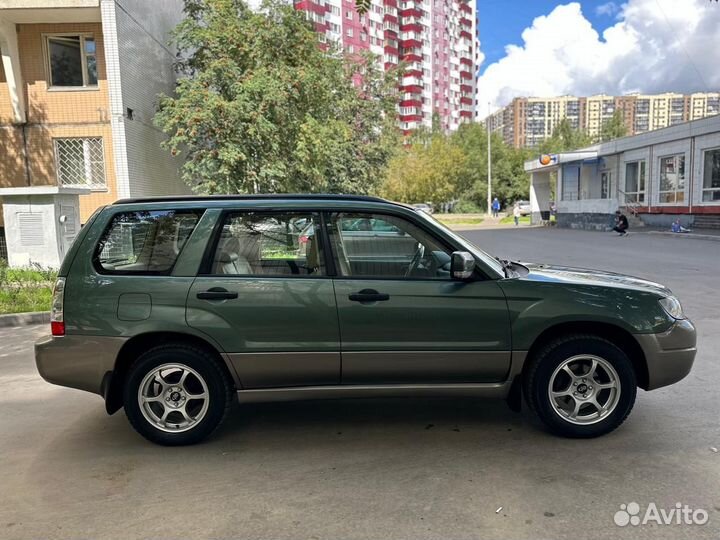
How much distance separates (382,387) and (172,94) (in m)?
17.8

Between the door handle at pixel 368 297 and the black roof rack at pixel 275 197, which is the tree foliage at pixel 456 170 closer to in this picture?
the black roof rack at pixel 275 197

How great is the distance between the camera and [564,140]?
6644 centimetres

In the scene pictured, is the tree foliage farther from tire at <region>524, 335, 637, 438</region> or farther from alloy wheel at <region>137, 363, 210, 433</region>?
alloy wheel at <region>137, 363, 210, 433</region>

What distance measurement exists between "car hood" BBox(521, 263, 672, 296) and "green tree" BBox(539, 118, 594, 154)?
63.8m

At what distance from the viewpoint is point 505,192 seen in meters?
63.4

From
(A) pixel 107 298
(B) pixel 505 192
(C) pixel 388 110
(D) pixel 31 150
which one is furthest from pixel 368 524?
(B) pixel 505 192

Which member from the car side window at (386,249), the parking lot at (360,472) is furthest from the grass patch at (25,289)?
the car side window at (386,249)

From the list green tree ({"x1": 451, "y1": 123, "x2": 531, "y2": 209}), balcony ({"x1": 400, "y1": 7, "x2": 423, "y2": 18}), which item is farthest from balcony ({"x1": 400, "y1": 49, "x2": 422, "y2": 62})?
green tree ({"x1": 451, "y1": 123, "x2": 531, "y2": 209})

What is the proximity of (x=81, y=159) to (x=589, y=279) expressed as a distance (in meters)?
15.9

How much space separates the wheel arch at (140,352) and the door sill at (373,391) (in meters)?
0.23

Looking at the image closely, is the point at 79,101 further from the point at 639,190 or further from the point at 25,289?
the point at 639,190

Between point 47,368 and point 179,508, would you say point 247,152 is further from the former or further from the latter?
point 179,508

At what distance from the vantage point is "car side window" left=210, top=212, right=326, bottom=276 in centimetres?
394

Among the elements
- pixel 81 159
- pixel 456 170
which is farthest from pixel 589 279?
pixel 456 170
